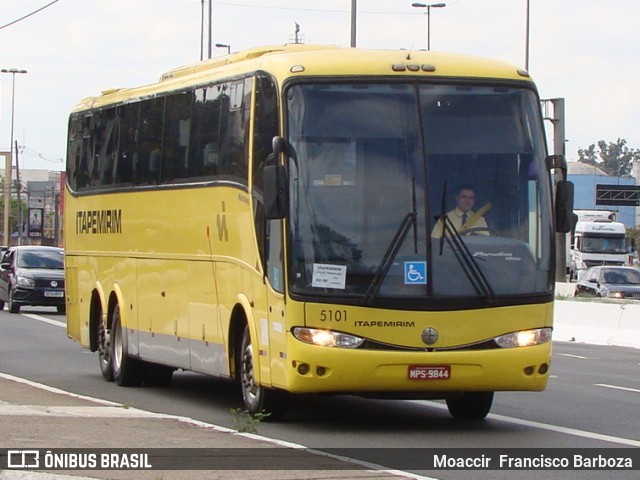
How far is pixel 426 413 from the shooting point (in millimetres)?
15344

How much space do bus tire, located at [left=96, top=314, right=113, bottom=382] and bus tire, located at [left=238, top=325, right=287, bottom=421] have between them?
5317 mm

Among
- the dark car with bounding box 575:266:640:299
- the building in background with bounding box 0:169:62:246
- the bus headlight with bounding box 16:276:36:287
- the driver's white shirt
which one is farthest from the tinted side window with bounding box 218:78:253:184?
the building in background with bounding box 0:169:62:246

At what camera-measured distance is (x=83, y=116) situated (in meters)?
21.1

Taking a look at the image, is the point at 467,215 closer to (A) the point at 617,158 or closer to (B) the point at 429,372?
(B) the point at 429,372

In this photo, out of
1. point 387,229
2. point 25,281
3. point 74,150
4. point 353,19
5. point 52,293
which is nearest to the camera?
point 387,229

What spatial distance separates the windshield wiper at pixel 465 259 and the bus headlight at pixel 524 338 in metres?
0.35

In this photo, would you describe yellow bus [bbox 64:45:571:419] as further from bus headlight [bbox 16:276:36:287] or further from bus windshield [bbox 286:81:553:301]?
bus headlight [bbox 16:276:36:287]

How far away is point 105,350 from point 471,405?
261 inches

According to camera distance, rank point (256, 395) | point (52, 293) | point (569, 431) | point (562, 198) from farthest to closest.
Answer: point (52, 293) < point (256, 395) < point (562, 198) < point (569, 431)

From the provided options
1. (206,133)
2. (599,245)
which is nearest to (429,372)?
(206,133)

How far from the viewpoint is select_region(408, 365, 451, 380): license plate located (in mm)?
13016

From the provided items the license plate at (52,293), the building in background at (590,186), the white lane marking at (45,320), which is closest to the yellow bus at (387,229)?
the white lane marking at (45,320)

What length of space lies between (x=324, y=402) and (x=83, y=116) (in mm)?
6659

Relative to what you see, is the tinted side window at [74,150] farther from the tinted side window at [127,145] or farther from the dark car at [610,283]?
the dark car at [610,283]
